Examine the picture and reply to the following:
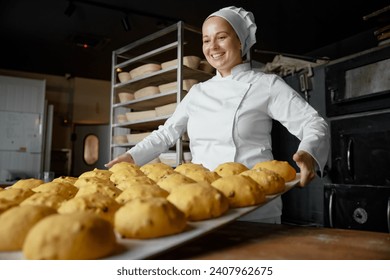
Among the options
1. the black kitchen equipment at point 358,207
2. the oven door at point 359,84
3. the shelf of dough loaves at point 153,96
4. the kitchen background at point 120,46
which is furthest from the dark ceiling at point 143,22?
the black kitchen equipment at point 358,207

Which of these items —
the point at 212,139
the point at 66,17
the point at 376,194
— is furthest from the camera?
the point at 66,17

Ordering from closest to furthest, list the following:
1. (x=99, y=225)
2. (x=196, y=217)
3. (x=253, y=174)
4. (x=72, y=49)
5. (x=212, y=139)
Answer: (x=99, y=225)
(x=196, y=217)
(x=253, y=174)
(x=212, y=139)
(x=72, y=49)

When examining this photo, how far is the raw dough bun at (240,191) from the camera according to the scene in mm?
741

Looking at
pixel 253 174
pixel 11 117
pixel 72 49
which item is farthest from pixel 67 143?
pixel 253 174

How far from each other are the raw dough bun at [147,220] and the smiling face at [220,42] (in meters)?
1.03

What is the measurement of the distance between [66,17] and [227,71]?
3845 millimetres

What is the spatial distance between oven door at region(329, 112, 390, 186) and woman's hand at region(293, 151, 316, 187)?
57.0 inches

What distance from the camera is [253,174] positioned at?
87 centimetres

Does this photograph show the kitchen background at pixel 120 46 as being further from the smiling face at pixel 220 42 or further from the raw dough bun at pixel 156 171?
the raw dough bun at pixel 156 171

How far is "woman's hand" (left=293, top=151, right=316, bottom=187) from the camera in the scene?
1000 millimetres

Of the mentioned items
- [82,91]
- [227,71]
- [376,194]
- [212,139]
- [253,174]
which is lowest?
[376,194]

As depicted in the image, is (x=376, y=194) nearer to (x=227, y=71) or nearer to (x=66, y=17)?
(x=227, y=71)

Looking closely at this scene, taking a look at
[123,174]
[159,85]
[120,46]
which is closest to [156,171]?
[123,174]

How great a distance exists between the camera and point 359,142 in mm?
2408
